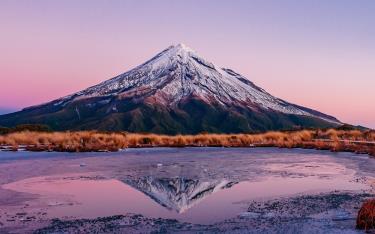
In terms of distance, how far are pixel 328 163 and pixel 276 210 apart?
12356 millimetres

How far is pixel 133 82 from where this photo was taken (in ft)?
580

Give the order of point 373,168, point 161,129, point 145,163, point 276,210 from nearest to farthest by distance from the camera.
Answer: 1. point 276,210
2. point 373,168
3. point 145,163
4. point 161,129

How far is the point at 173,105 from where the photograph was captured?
164125 mm

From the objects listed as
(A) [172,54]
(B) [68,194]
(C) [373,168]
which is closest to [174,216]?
(B) [68,194]

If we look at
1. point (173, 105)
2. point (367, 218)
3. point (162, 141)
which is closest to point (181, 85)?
point (173, 105)

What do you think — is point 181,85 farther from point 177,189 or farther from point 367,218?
point 367,218

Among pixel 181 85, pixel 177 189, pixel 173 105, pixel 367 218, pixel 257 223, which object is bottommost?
pixel 257 223

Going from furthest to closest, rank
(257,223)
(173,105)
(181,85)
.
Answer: (181,85)
(173,105)
(257,223)

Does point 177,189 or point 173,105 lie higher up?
point 173,105

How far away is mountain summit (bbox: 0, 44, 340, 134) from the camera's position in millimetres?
140875

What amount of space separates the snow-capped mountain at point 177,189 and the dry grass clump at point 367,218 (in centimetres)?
385

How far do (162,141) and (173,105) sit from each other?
125m

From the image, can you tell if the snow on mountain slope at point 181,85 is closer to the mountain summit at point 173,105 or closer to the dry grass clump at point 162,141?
the mountain summit at point 173,105

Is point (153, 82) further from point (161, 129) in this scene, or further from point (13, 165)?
point (13, 165)
